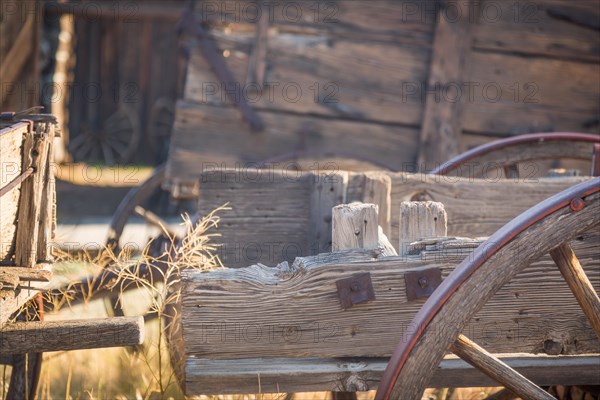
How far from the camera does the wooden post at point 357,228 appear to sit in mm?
2211

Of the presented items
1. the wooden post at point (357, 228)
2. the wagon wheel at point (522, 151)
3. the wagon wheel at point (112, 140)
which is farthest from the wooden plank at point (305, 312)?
the wagon wheel at point (112, 140)

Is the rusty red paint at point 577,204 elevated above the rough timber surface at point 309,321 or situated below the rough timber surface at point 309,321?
above

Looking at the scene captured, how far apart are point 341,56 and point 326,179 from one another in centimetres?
250

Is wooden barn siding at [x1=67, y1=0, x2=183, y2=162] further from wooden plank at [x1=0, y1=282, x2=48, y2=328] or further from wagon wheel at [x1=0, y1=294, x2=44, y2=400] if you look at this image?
wooden plank at [x1=0, y1=282, x2=48, y2=328]

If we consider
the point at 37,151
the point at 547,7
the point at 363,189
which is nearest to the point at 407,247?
the point at 363,189

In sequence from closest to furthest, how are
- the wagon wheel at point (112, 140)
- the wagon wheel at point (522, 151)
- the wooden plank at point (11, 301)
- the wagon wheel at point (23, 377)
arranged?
the wooden plank at point (11, 301) → the wagon wheel at point (23, 377) → the wagon wheel at point (522, 151) → the wagon wheel at point (112, 140)

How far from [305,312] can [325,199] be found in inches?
36.9

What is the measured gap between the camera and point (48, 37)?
398 inches

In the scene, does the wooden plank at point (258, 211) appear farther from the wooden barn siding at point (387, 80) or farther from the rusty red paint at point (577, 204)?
the wooden barn siding at point (387, 80)

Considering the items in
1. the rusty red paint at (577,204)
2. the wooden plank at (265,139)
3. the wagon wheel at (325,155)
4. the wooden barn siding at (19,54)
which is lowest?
the rusty red paint at (577,204)

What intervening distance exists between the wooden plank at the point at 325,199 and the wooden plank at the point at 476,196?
25cm

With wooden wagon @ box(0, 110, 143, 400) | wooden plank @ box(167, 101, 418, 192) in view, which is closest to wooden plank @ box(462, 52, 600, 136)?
wooden plank @ box(167, 101, 418, 192)

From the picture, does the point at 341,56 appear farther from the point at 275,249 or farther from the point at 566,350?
the point at 566,350

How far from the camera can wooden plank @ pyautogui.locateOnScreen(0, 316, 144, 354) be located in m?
2.10
